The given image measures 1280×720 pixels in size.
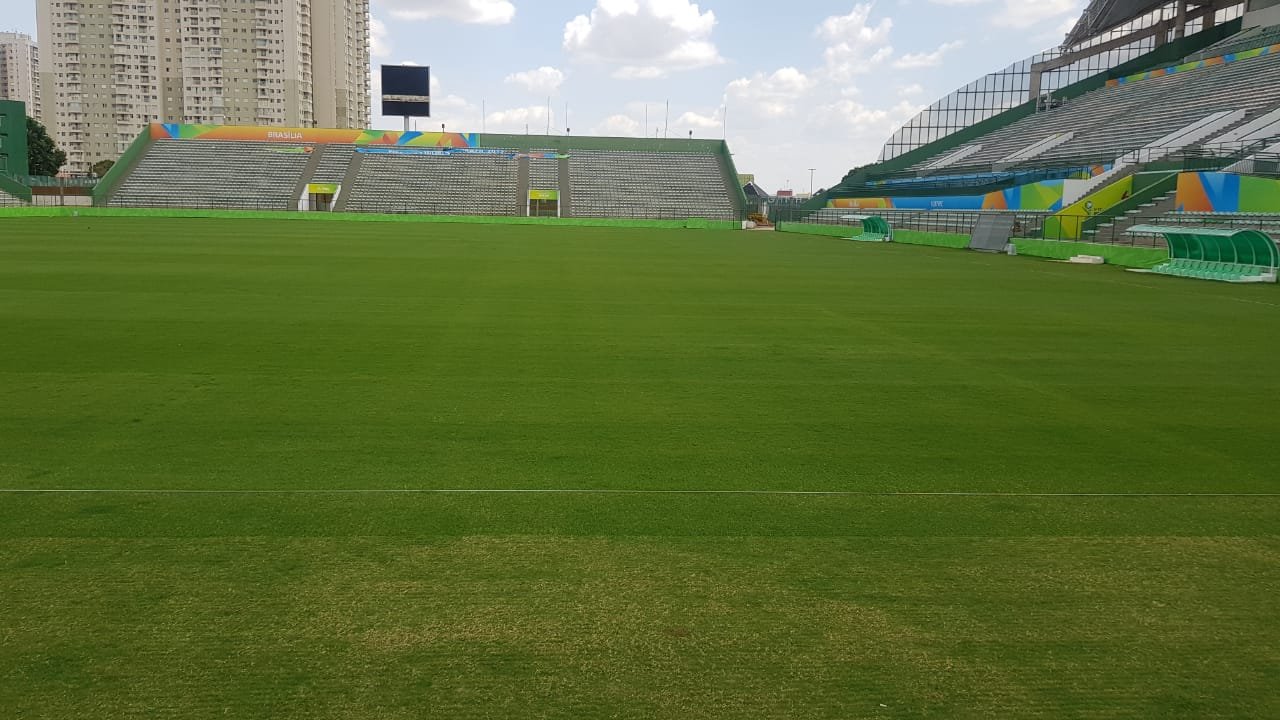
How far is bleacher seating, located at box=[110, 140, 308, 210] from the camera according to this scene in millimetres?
68312

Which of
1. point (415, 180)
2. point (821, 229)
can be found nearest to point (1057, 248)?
point (821, 229)

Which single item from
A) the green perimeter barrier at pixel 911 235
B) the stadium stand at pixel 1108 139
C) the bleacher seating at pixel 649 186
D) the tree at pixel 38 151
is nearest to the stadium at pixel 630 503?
the stadium stand at pixel 1108 139

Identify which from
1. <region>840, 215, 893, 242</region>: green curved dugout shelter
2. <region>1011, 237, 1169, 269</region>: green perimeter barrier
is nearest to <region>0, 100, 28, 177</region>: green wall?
Result: <region>840, 215, 893, 242</region>: green curved dugout shelter

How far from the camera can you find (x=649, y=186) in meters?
76.1

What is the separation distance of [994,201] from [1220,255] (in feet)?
84.2

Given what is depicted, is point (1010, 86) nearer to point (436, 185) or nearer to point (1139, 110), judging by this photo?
point (1139, 110)

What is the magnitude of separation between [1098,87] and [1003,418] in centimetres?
6478

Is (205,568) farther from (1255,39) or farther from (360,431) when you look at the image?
(1255,39)

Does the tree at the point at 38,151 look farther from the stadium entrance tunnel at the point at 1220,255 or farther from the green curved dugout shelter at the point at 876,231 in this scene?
the stadium entrance tunnel at the point at 1220,255

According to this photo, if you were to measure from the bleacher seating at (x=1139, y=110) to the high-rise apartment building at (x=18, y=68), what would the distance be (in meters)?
201

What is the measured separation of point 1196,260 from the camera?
2167 centimetres

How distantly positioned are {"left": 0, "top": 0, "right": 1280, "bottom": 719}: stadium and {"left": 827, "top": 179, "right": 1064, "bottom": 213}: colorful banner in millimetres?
27544

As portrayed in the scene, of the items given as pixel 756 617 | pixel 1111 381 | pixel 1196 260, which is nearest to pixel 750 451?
pixel 756 617

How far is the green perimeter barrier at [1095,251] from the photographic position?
2420 cm
